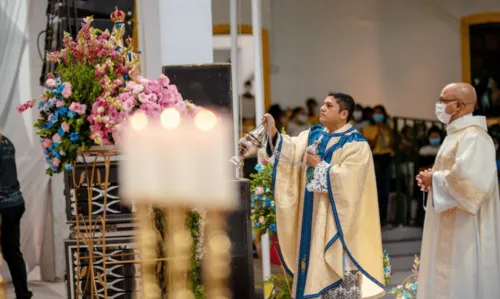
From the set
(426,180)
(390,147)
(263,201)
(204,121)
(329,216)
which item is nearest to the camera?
(204,121)

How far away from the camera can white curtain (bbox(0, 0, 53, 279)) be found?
787 cm

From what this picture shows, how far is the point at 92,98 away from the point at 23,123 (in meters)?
4.25

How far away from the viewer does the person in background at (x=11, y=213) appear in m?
6.61

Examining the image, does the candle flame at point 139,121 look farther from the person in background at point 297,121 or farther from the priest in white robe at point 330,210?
the person in background at point 297,121

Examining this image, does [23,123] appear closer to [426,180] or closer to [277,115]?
[277,115]

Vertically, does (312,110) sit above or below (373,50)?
below

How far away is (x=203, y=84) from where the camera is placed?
5.57 meters

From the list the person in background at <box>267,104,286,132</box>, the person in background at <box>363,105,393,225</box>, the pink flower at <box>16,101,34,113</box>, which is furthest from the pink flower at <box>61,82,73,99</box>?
the person in background at <box>267,104,286,132</box>

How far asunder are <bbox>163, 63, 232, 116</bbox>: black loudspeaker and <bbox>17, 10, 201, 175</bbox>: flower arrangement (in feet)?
4.01

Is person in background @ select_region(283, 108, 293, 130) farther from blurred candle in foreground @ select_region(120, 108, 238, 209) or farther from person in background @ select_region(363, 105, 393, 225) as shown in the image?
blurred candle in foreground @ select_region(120, 108, 238, 209)

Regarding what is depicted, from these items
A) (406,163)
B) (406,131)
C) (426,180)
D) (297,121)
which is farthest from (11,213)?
(406,131)

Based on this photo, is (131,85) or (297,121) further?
(297,121)

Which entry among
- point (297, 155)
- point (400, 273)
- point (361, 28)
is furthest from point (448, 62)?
point (297, 155)

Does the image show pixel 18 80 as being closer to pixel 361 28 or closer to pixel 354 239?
pixel 354 239
